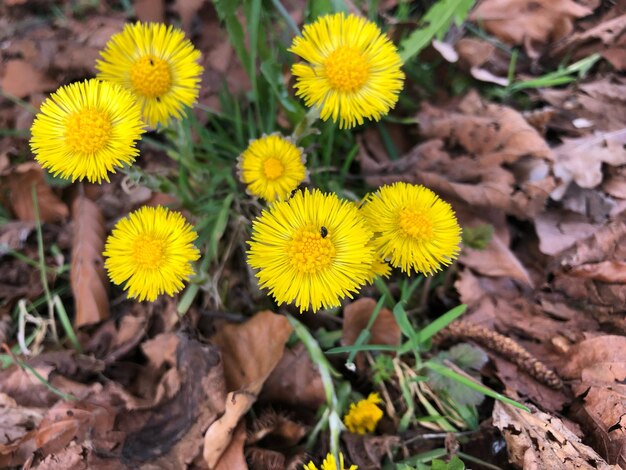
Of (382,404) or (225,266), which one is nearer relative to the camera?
(382,404)

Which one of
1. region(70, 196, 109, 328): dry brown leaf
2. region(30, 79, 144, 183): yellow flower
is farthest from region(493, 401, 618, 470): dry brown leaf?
region(70, 196, 109, 328): dry brown leaf

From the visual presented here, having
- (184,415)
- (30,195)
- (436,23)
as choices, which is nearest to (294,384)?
(184,415)

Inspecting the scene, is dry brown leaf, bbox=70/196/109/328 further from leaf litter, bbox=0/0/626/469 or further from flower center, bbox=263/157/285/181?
flower center, bbox=263/157/285/181

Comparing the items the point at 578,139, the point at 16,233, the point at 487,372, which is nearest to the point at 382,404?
the point at 487,372

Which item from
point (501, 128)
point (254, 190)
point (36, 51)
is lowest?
point (501, 128)

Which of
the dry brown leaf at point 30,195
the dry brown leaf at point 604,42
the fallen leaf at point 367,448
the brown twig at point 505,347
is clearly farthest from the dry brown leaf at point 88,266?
the dry brown leaf at point 604,42

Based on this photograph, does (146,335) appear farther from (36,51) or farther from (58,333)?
(36,51)
